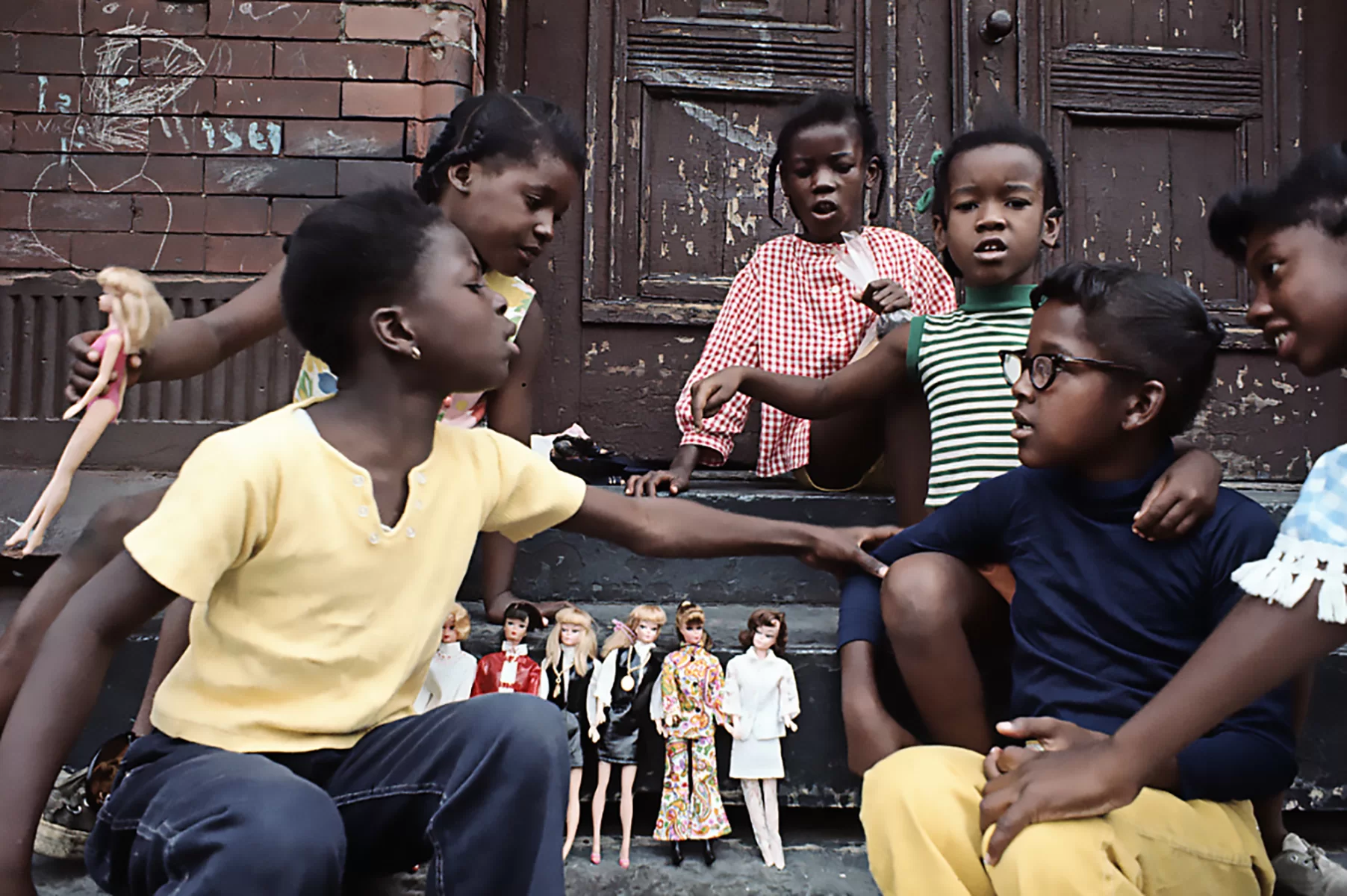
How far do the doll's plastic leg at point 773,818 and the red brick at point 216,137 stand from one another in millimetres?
2435

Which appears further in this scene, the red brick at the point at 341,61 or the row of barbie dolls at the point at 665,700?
the red brick at the point at 341,61

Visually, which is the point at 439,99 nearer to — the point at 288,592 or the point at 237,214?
the point at 237,214

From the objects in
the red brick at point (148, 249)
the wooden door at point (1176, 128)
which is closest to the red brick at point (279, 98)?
the red brick at point (148, 249)

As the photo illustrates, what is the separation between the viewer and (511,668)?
2150 mm

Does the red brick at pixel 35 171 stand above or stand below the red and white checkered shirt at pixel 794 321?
above

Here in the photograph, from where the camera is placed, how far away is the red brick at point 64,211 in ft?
10.6

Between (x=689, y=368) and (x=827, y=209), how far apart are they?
2.68 feet

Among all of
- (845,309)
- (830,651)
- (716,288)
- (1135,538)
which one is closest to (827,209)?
(845,309)

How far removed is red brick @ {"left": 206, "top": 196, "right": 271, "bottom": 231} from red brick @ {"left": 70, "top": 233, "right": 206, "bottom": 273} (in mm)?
73

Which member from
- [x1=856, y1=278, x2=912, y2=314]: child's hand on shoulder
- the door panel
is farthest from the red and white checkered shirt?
the door panel

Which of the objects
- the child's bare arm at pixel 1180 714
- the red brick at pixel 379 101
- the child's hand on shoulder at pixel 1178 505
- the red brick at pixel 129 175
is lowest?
the child's bare arm at pixel 1180 714

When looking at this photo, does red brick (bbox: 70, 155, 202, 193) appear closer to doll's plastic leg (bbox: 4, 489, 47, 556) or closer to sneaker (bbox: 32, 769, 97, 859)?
doll's plastic leg (bbox: 4, 489, 47, 556)

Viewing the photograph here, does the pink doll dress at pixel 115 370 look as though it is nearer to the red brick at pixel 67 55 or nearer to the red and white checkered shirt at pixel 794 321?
the red and white checkered shirt at pixel 794 321

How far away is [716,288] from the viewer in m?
3.79
